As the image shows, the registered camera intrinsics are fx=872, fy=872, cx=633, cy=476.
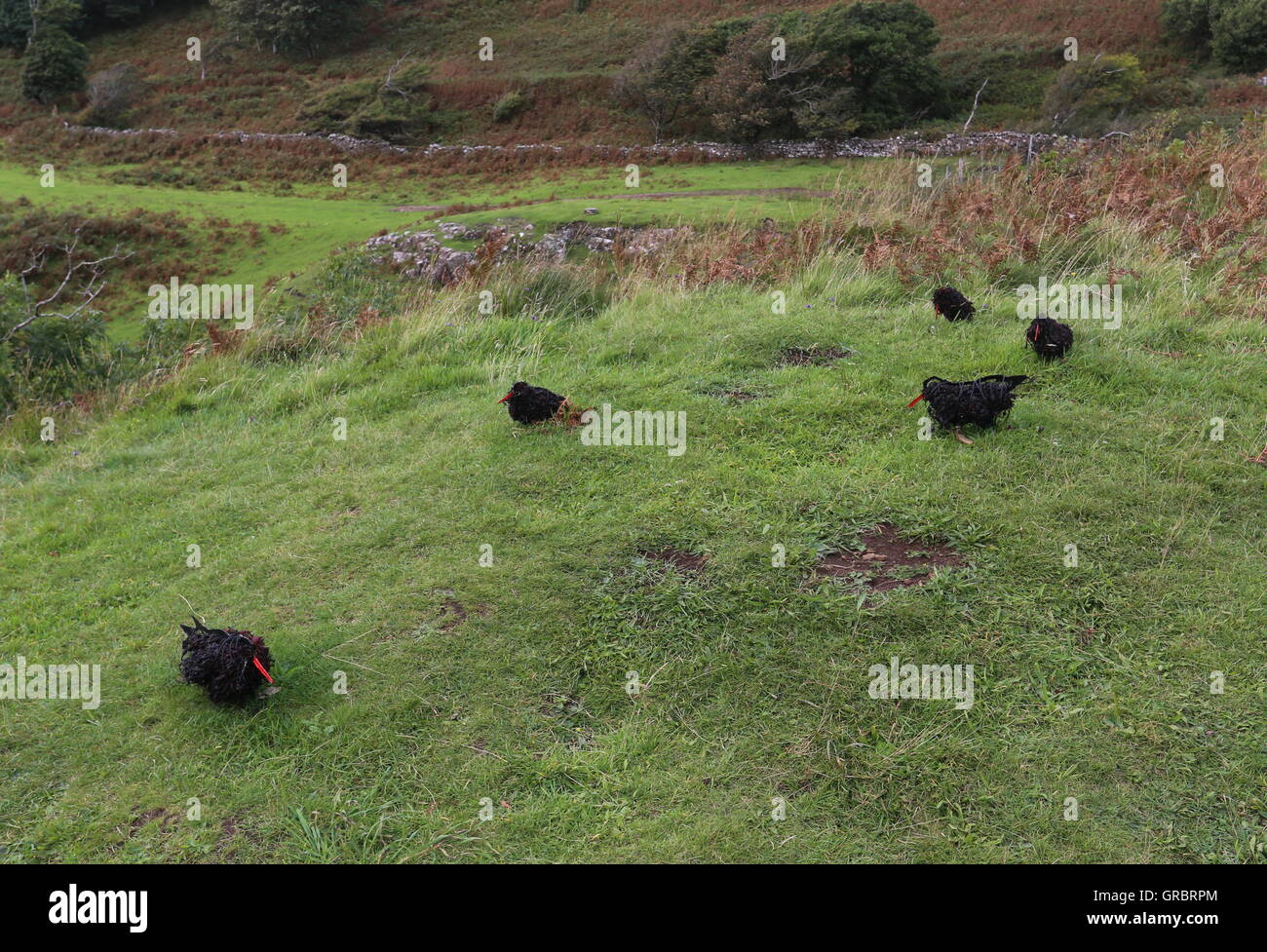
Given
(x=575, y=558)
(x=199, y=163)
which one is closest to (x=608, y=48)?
(x=199, y=163)

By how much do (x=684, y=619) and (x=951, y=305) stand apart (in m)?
4.10

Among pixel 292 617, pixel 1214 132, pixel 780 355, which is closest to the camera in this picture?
pixel 292 617

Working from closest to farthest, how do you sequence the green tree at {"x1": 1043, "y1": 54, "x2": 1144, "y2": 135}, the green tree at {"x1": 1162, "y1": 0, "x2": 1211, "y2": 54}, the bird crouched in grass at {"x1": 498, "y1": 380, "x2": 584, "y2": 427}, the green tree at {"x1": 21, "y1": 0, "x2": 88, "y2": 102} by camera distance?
the bird crouched in grass at {"x1": 498, "y1": 380, "x2": 584, "y2": 427} < the green tree at {"x1": 1043, "y1": 54, "x2": 1144, "y2": 135} < the green tree at {"x1": 1162, "y1": 0, "x2": 1211, "y2": 54} < the green tree at {"x1": 21, "y1": 0, "x2": 88, "y2": 102}

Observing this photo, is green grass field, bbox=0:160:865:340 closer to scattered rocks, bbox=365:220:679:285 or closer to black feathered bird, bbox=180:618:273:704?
scattered rocks, bbox=365:220:679:285

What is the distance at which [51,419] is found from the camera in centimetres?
797

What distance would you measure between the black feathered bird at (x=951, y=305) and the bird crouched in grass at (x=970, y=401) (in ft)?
5.39

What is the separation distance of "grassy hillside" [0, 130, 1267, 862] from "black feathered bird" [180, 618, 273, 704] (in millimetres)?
111

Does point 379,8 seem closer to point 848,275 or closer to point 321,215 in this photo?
point 321,215

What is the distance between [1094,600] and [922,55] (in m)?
30.6

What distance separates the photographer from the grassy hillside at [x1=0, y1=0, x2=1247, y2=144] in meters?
30.7

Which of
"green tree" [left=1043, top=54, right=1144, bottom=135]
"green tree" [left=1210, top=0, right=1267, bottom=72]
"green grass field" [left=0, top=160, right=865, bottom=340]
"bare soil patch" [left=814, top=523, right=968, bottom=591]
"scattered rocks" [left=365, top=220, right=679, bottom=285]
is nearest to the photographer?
"bare soil patch" [left=814, top=523, right=968, bottom=591]

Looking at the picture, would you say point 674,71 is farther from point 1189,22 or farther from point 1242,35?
point 1242,35

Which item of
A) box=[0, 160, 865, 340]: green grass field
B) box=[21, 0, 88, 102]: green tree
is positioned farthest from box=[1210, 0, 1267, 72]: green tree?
box=[21, 0, 88, 102]: green tree

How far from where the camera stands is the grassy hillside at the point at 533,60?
30672 mm
